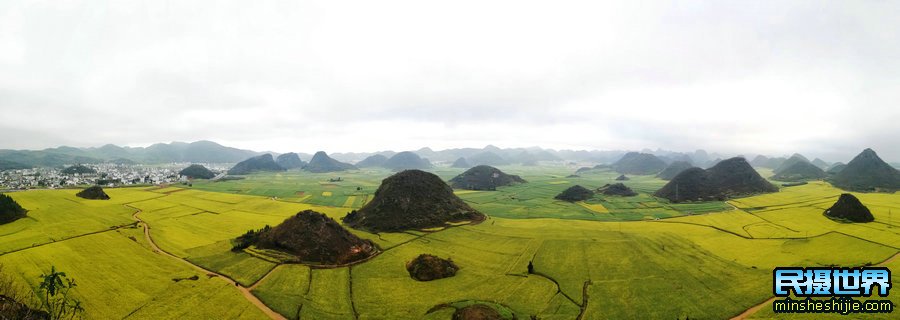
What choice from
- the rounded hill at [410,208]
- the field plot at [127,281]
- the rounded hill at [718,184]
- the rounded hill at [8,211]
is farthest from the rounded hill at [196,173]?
the rounded hill at [718,184]

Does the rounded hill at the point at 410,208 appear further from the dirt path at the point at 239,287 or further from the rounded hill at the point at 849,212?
the rounded hill at the point at 849,212

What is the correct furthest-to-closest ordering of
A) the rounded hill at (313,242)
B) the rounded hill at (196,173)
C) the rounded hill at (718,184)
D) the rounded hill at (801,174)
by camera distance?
1. the rounded hill at (196,173)
2. the rounded hill at (801,174)
3. the rounded hill at (718,184)
4. the rounded hill at (313,242)

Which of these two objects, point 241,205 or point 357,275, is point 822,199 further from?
point 241,205

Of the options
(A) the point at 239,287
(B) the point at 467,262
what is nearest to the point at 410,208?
(B) the point at 467,262

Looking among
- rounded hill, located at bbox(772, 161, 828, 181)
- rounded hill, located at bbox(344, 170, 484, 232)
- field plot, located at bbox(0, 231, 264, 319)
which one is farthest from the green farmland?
rounded hill, located at bbox(772, 161, 828, 181)

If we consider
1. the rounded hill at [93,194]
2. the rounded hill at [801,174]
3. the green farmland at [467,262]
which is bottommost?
the green farmland at [467,262]

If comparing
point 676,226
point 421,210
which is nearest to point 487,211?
point 421,210

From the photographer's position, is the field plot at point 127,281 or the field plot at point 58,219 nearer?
the field plot at point 127,281

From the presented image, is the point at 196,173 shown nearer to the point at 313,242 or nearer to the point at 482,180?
the point at 482,180
